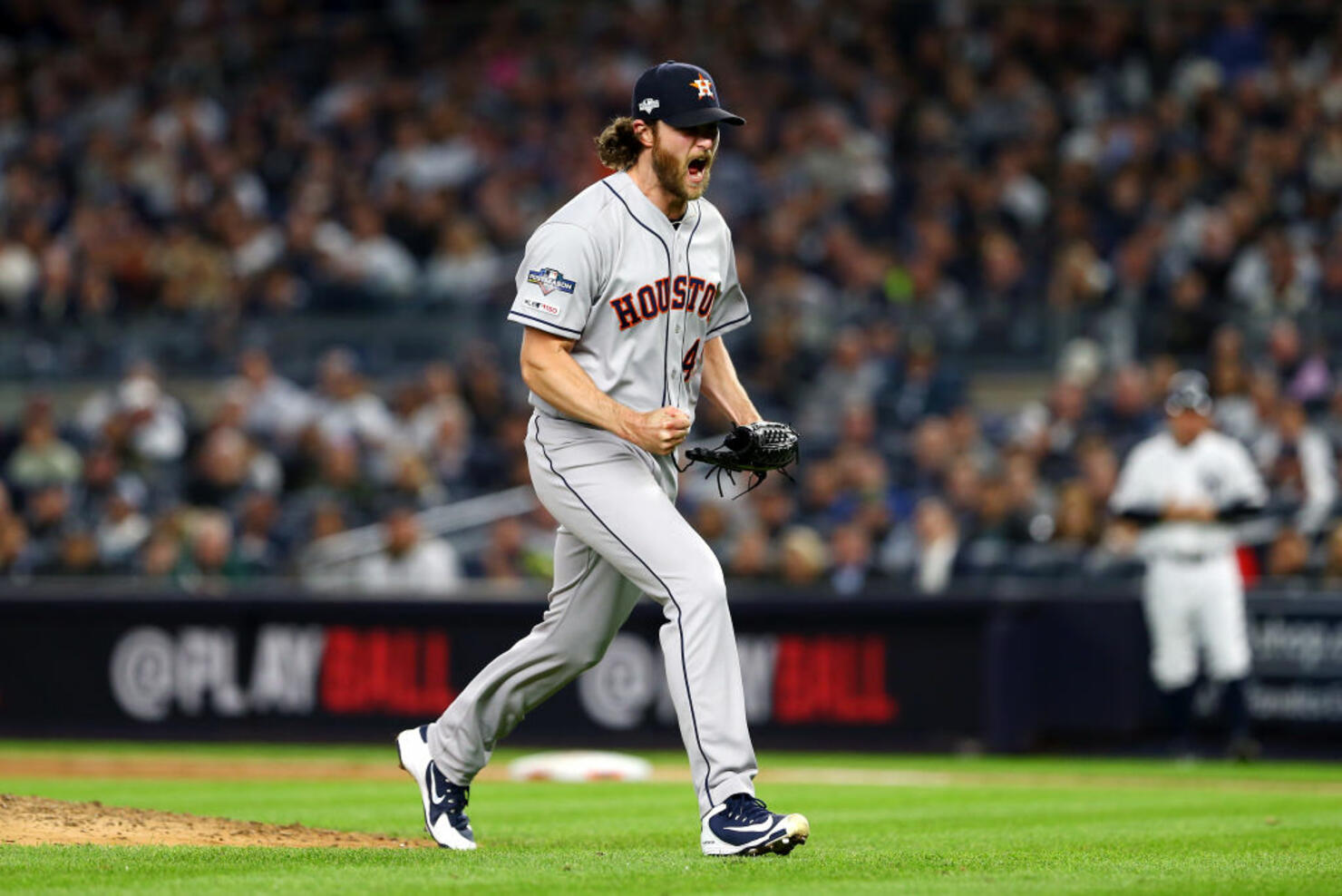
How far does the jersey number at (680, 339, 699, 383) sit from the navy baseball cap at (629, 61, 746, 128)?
69 centimetres

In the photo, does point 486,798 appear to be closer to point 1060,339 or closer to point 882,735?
point 882,735

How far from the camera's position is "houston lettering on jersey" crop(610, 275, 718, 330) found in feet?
19.7

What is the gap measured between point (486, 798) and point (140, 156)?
13483 millimetres

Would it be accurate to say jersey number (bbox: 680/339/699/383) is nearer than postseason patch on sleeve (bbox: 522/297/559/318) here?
No

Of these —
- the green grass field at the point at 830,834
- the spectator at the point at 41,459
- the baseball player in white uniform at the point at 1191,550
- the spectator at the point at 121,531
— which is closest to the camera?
the green grass field at the point at 830,834

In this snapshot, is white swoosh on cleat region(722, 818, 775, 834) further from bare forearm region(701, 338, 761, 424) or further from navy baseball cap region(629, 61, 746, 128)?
navy baseball cap region(629, 61, 746, 128)

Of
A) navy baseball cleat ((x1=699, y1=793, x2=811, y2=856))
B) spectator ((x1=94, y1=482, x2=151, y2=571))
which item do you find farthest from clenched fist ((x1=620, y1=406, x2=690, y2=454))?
spectator ((x1=94, y1=482, x2=151, y2=571))

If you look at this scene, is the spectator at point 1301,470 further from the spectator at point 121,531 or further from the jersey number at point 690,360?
the spectator at point 121,531

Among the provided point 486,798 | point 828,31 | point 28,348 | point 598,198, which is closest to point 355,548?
point 28,348

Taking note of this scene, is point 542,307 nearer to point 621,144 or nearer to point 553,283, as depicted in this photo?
point 553,283

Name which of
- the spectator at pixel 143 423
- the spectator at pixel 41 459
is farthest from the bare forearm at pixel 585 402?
the spectator at pixel 41 459

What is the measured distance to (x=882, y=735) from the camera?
13.2 m

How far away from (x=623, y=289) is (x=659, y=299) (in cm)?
12

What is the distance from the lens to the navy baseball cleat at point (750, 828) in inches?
224
